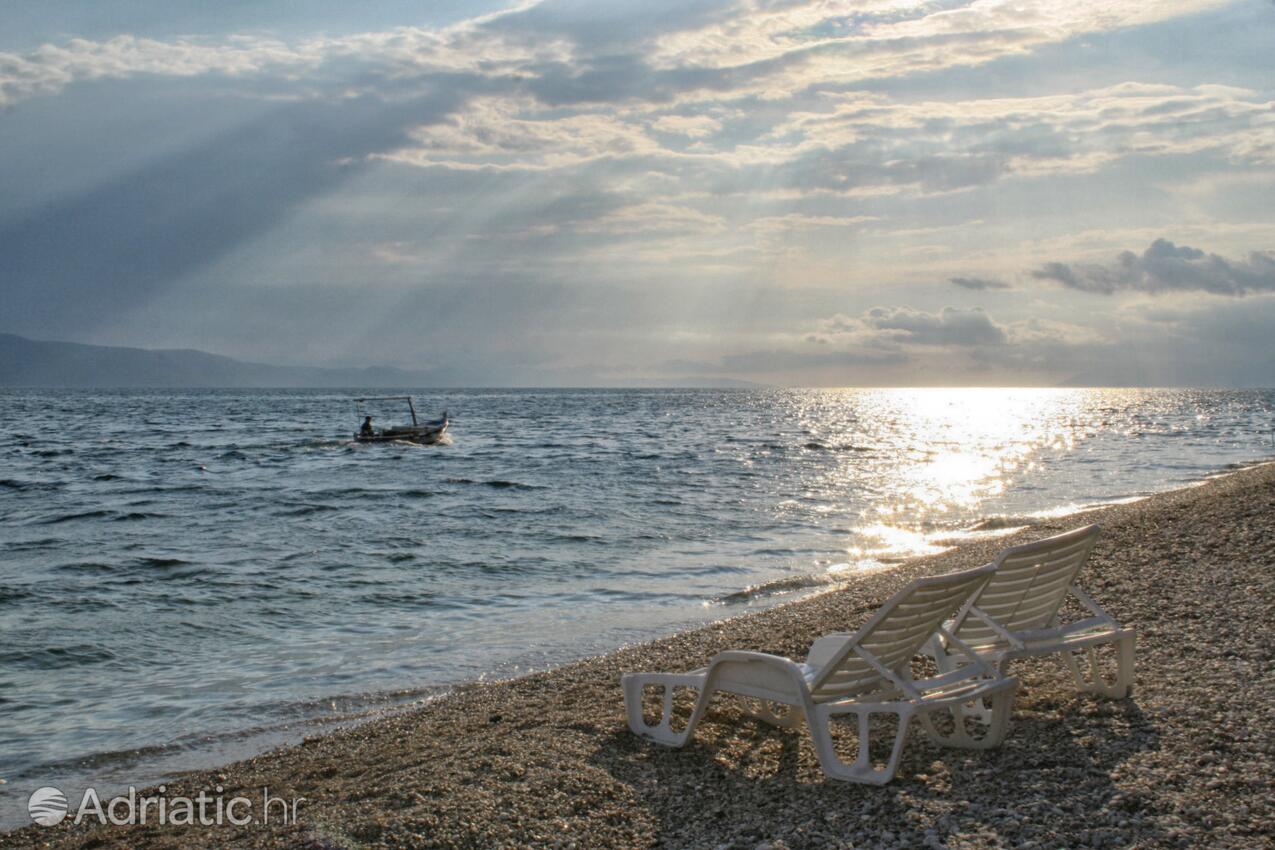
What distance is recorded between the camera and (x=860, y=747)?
4559mm

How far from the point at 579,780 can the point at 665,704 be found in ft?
2.85

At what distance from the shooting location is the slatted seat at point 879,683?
4578 millimetres

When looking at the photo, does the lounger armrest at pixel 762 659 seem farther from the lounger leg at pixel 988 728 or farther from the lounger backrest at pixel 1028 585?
the lounger backrest at pixel 1028 585

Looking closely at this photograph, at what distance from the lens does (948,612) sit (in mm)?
5066

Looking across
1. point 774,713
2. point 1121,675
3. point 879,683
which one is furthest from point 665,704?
point 1121,675

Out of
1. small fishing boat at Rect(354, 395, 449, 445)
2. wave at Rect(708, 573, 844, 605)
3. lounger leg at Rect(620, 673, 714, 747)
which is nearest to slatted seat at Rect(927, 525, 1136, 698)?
lounger leg at Rect(620, 673, 714, 747)

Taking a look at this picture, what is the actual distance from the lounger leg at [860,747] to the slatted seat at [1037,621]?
0.96 meters

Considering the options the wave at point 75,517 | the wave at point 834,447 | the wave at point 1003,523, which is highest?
the wave at point 75,517

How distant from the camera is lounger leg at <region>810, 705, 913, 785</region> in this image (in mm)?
4453

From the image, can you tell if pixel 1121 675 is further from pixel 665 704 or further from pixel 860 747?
pixel 665 704

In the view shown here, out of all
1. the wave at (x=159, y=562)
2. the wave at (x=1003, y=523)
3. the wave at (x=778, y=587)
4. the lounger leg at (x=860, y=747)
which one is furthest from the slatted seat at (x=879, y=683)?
the wave at (x=1003, y=523)

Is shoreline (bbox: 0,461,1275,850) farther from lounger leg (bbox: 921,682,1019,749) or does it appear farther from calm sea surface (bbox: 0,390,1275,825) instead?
calm sea surface (bbox: 0,390,1275,825)

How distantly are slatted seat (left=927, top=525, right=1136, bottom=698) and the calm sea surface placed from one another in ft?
15.6

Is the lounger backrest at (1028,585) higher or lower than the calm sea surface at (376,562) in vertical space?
higher
